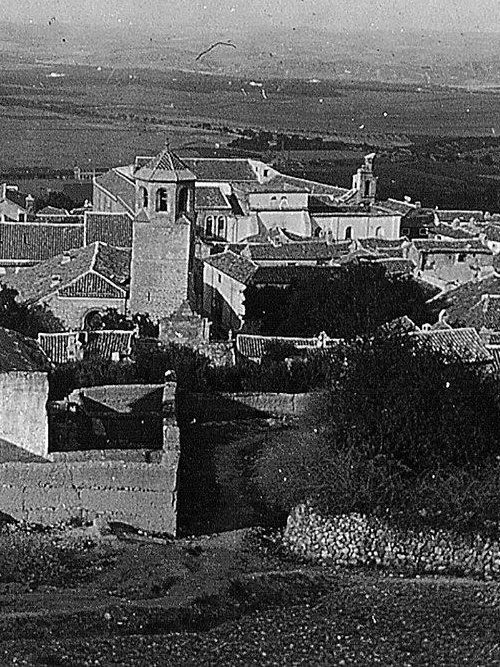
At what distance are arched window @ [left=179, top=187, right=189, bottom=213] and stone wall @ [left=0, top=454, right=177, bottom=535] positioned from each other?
15947 mm

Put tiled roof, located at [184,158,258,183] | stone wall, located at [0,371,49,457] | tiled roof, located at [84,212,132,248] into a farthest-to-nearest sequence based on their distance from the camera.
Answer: tiled roof, located at [184,158,258,183]
tiled roof, located at [84,212,132,248]
stone wall, located at [0,371,49,457]

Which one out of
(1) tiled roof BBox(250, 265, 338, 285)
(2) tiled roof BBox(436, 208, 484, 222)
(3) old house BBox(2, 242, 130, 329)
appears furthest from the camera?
(2) tiled roof BBox(436, 208, 484, 222)

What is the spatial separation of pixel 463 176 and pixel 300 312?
65.5 m

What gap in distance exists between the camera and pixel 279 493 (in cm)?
1600

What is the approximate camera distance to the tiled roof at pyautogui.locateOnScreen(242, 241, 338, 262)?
126 ft

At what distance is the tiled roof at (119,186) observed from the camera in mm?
44688

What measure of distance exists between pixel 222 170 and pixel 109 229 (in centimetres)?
1554

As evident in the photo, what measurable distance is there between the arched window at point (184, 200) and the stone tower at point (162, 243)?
0.06 m

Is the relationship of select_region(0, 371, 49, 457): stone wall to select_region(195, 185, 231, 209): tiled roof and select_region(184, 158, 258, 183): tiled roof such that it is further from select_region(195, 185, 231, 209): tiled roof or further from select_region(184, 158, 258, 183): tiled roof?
select_region(184, 158, 258, 183): tiled roof

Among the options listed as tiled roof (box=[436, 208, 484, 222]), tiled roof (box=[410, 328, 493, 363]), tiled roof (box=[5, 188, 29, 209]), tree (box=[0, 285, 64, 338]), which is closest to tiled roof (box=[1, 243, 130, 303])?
tree (box=[0, 285, 64, 338])

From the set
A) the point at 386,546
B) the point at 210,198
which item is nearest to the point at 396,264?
the point at 210,198

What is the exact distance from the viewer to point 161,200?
97.1ft

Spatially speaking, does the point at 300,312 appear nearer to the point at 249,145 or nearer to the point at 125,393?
the point at 125,393

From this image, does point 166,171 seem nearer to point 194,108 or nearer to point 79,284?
point 79,284
